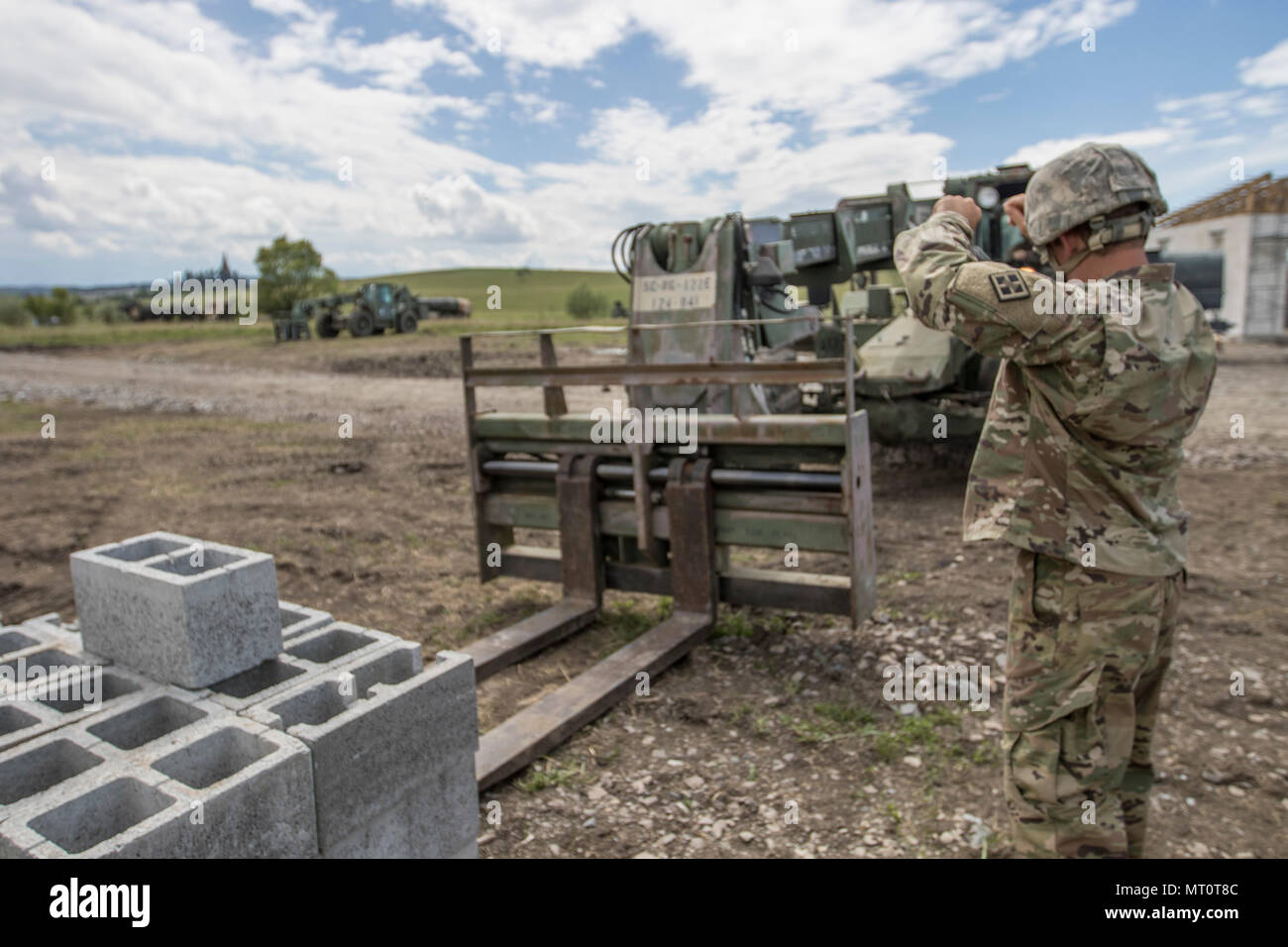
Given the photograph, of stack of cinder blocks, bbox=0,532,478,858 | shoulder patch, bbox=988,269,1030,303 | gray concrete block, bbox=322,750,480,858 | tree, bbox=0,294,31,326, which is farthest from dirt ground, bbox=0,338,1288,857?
tree, bbox=0,294,31,326

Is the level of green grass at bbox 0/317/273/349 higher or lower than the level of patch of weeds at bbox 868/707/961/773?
higher

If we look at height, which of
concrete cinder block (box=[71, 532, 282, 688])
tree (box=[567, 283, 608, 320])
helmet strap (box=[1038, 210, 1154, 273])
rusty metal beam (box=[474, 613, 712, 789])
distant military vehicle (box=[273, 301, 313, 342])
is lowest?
rusty metal beam (box=[474, 613, 712, 789])

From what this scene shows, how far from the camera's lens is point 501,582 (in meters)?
5.85

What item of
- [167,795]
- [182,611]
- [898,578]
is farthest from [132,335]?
[167,795]

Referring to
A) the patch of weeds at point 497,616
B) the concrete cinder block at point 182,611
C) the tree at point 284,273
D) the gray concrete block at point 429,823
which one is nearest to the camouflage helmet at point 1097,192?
the gray concrete block at point 429,823

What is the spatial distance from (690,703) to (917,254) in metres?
2.24

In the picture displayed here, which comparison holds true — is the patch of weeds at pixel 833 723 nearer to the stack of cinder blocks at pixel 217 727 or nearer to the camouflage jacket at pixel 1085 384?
the camouflage jacket at pixel 1085 384

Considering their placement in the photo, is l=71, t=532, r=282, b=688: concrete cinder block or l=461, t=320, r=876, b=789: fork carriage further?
l=461, t=320, r=876, b=789: fork carriage

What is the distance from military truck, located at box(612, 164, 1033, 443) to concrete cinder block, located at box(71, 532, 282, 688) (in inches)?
98.4

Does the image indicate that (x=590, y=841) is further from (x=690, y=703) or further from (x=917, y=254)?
(x=917, y=254)

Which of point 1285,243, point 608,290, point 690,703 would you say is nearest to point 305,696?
point 690,703

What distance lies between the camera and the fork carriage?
419cm

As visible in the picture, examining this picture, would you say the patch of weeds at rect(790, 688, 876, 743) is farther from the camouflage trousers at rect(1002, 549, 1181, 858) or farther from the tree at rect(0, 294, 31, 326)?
the tree at rect(0, 294, 31, 326)

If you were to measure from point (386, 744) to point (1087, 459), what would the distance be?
2.02m
